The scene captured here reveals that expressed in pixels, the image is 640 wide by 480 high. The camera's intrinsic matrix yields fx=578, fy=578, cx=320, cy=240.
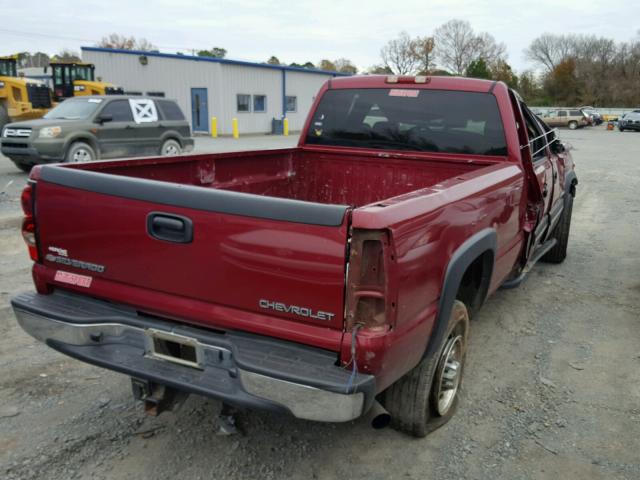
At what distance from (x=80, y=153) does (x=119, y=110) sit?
5.23ft

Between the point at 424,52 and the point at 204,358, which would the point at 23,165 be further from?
the point at 424,52

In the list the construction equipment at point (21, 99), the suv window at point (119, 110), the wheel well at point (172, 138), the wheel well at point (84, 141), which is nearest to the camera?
the wheel well at point (84, 141)

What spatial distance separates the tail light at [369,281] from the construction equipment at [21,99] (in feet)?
68.3

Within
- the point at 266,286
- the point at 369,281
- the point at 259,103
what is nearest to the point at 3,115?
the point at 259,103

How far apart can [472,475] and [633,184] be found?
1339 centimetres

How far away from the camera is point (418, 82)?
4.75m

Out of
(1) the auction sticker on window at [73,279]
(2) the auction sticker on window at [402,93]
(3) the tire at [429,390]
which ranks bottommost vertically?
(3) the tire at [429,390]

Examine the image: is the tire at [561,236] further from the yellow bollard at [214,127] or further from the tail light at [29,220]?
the yellow bollard at [214,127]

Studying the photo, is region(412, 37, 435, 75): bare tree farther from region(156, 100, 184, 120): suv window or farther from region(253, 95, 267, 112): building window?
region(156, 100, 184, 120): suv window

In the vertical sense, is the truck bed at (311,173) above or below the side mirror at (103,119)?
below

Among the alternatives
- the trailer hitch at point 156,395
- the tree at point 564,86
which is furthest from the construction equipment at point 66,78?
the tree at point 564,86

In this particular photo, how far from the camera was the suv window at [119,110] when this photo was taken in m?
13.5

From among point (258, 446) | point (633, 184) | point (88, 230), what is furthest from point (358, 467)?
point (633, 184)

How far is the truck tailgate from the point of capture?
2.36m
